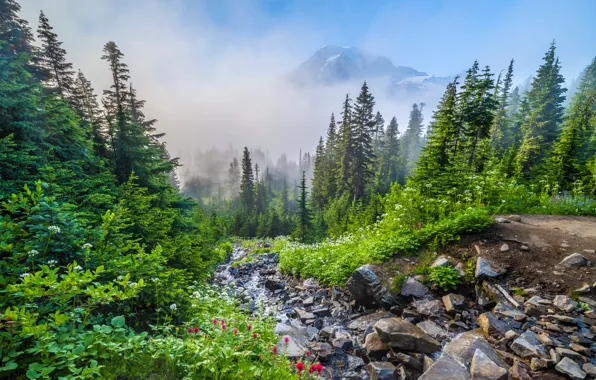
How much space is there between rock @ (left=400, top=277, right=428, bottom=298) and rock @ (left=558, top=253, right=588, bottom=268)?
309 cm

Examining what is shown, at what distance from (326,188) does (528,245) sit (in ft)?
126

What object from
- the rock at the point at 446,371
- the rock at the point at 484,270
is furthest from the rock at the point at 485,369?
the rock at the point at 484,270

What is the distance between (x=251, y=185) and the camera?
190 feet

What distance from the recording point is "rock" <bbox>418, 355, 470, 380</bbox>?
3.67 metres

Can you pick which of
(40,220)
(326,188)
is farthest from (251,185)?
(40,220)

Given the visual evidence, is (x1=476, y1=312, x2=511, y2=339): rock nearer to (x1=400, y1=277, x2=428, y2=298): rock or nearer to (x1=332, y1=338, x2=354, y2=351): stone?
(x1=400, y1=277, x2=428, y2=298): rock

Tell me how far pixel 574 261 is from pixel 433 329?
3799 mm

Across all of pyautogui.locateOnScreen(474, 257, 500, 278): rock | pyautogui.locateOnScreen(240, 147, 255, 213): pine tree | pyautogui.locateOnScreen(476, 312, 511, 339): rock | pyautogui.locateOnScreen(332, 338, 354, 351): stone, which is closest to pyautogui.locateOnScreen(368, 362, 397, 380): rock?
pyautogui.locateOnScreen(332, 338, 354, 351): stone

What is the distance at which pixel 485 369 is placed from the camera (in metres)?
3.62

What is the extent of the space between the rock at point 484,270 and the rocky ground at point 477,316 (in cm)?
3

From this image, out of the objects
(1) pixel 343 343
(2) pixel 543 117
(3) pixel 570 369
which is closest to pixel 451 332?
(3) pixel 570 369

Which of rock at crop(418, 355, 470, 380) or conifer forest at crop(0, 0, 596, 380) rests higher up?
conifer forest at crop(0, 0, 596, 380)

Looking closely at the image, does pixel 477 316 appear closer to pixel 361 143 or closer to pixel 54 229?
pixel 54 229

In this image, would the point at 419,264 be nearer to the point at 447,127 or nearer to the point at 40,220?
the point at 40,220
